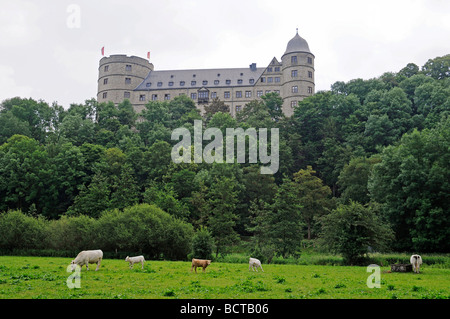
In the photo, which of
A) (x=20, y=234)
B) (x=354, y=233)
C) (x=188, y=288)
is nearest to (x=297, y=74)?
(x=354, y=233)

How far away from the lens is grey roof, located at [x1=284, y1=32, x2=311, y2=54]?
9900cm

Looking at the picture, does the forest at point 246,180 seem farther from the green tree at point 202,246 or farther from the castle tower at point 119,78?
the castle tower at point 119,78

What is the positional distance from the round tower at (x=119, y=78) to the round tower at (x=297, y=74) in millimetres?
40290

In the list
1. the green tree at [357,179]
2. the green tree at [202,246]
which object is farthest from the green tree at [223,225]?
the green tree at [357,179]

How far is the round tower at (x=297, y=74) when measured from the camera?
97.8m

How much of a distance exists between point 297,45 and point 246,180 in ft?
163

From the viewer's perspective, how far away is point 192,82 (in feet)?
366

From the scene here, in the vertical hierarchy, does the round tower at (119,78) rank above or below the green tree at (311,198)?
above

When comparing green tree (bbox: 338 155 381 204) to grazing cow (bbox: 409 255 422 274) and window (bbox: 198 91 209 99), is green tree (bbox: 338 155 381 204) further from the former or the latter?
window (bbox: 198 91 209 99)

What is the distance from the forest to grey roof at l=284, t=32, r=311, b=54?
11720 mm

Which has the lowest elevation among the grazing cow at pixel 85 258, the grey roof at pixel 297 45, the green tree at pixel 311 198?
the grazing cow at pixel 85 258

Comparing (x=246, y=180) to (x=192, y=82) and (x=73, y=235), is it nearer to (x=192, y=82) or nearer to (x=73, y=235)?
(x=73, y=235)

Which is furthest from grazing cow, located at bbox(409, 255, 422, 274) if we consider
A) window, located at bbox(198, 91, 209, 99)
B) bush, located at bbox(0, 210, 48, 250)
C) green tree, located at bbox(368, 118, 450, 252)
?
window, located at bbox(198, 91, 209, 99)
